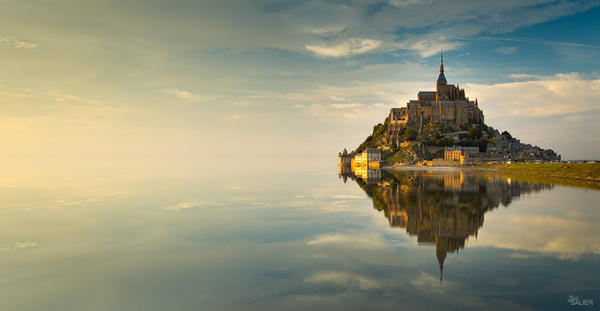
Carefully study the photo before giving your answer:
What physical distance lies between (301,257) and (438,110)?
110057 millimetres

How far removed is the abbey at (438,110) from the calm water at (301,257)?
90.6m

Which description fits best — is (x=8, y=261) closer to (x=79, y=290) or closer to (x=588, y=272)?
(x=79, y=290)

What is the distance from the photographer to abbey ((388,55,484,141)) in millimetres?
114625

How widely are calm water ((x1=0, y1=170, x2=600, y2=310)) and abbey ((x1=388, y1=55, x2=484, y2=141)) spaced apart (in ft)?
297

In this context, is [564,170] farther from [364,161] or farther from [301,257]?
[301,257]

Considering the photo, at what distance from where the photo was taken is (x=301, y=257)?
14.6m

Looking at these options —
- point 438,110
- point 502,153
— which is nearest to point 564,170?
point 502,153

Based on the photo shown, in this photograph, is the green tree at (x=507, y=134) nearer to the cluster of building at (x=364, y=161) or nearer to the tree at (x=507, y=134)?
the tree at (x=507, y=134)

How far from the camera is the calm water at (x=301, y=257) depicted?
1064cm

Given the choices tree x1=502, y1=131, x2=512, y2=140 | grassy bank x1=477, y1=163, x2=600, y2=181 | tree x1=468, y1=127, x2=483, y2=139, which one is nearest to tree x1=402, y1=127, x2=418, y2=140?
tree x1=468, y1=127, x2=483, y2=139

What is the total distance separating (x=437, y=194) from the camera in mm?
34406

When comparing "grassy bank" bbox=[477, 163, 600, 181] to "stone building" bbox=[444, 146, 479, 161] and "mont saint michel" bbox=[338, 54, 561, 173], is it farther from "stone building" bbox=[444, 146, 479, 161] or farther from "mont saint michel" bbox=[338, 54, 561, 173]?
"mont saint michel" bbox=[338, 54, 561, 173]

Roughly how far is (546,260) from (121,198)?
102ft

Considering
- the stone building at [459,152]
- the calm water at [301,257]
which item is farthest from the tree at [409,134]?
the calm water at [301,257]
